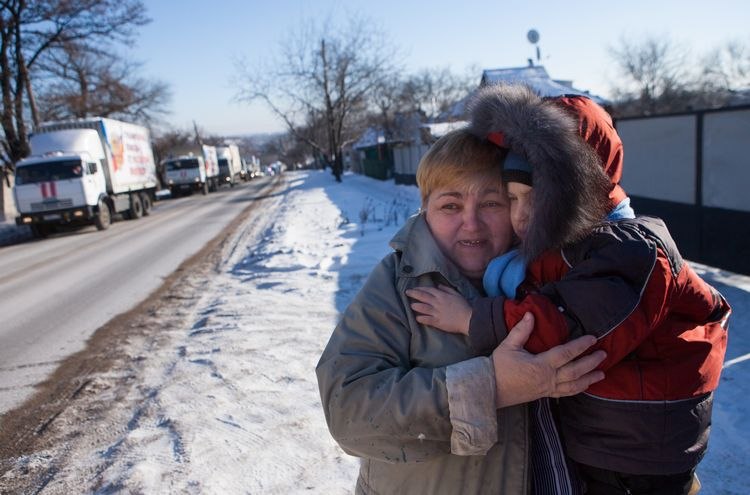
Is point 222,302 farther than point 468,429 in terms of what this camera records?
Yes

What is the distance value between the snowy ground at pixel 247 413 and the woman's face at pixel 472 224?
1.96 m

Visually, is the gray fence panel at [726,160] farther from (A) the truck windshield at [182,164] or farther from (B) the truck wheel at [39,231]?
(A) the truck windshield at [182,164]

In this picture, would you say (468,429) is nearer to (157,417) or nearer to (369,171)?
(157,417)

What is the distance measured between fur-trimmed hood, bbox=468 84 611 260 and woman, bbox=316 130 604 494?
189mm

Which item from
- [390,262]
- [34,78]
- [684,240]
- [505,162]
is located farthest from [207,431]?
[34,78]

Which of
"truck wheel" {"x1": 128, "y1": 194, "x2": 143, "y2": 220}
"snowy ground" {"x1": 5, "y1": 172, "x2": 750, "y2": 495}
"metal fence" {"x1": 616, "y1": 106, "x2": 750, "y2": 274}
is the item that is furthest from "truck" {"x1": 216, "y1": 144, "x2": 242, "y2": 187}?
"metal fence" {"x1": 616, "y1": 106, "x2": 750, "y2": 274}

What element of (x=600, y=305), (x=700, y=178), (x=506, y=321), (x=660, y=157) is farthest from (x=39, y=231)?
(x=600, y=305)

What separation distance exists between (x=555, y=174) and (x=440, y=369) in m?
0.57

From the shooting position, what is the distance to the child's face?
1.54 m

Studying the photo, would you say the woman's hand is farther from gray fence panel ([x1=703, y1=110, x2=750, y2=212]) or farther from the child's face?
gray fence panel ([x1=703, y1=110, x2=750, y2=212])

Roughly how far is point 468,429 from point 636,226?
A: 0.66 metres

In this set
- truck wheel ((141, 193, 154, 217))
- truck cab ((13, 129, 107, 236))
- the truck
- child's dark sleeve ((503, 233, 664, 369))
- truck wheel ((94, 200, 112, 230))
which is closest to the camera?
child's dark sleeve ((503, 233, 664, 369))

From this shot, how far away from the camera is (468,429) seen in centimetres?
135

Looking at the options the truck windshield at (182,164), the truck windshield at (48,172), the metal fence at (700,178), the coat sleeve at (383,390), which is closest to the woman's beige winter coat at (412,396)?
the coat sleeve at (383,390)
